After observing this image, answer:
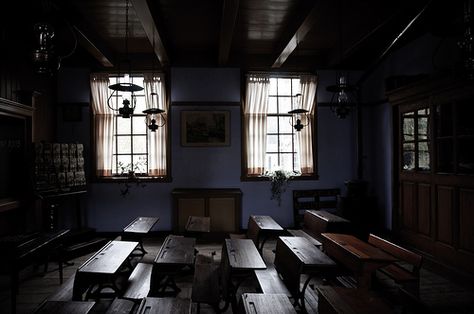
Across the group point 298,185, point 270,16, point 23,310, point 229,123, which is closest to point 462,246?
point 298,185

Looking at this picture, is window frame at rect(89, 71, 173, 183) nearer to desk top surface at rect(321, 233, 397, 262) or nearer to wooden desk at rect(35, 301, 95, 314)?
desk top surface at rect(321, 233, 397, 262)

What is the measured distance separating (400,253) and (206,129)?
15.5 feet

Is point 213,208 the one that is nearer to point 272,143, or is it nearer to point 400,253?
point 272,143

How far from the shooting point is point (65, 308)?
89.2 inches

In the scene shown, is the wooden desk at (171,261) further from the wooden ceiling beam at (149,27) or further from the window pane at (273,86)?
the window pane at (273,86)

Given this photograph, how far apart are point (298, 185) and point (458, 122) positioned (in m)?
3.54

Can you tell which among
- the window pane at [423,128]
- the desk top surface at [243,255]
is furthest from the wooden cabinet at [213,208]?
the window pane at [423,128]

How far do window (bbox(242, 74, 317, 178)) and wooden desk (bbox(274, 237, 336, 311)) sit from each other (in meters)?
3.50

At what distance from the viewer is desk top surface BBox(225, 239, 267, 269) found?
3.20m

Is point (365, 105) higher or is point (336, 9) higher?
point (336, 9)

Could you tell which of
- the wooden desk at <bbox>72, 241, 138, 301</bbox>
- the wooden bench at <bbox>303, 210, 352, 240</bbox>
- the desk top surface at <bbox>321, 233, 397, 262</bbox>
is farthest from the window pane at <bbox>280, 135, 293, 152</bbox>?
the wooden desk at <bbox>72, 241, 138, 301</bbox>

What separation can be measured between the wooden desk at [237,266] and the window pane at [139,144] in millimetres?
4075

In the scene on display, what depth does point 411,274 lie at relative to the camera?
139 inches

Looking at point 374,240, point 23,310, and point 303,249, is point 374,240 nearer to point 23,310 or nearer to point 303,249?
point 303,249
